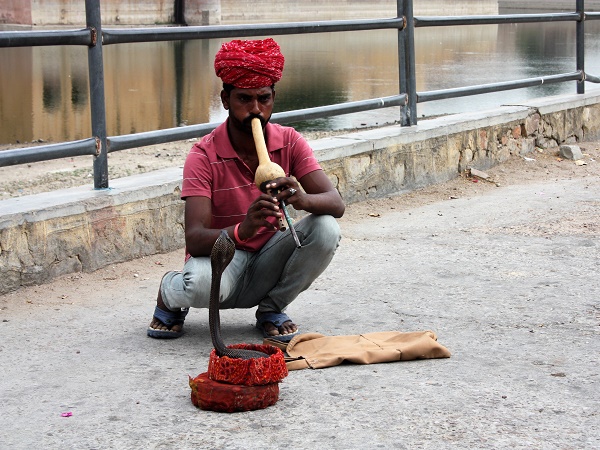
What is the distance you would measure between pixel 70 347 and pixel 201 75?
48.5ft

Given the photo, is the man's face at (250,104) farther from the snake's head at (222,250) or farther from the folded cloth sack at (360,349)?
the folded cloth sack at (360,349)

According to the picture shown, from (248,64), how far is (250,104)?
144 millimetres

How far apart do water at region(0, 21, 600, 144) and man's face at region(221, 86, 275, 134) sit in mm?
5552

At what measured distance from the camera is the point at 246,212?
3.32 meters

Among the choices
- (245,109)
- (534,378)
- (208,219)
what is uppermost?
(245,109)

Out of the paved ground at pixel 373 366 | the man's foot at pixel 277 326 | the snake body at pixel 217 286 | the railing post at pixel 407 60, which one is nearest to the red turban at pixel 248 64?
the snake body at pixel 217 286

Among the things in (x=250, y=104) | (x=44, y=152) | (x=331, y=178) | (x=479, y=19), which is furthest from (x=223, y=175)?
(x=479, y=19)

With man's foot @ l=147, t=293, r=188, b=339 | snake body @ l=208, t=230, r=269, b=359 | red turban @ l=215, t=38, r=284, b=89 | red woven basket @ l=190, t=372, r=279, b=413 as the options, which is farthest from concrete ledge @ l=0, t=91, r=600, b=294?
red woven basket @ l=190, t=372, r=279, b=413

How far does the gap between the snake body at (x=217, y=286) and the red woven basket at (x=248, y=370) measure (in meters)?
0.05

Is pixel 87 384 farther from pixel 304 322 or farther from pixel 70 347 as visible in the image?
pixel 304 322

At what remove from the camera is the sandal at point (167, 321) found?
3.41 metres

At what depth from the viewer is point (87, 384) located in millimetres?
2979

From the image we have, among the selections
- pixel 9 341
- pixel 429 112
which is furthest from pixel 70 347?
pixel 429 112

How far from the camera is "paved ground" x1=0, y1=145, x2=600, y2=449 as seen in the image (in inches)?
103
